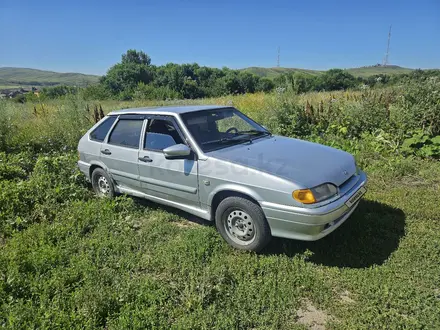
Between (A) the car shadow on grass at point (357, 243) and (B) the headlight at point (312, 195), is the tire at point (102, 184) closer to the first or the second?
(A) the car shadow on grass at point (357, 243)

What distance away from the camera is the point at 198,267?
3.34m

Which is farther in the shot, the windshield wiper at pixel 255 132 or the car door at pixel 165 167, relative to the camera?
the windshield wiper at pixel 255 132

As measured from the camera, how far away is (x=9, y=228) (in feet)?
14.7

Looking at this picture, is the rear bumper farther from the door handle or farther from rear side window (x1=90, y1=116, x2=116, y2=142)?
the door handle

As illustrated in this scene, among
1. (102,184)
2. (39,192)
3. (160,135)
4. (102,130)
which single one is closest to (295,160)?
(160,135)

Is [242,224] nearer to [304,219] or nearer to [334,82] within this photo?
[304,219]

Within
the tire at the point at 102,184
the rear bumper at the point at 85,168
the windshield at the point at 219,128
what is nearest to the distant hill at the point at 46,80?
the rear bumper at the point at 85,168

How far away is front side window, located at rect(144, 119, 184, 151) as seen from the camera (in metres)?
4.18

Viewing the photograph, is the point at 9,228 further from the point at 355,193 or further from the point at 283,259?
the point at 355,193

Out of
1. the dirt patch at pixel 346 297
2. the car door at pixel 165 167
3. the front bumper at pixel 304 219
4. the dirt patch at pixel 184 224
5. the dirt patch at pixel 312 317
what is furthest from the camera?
the dirt patch at pixel 184 224

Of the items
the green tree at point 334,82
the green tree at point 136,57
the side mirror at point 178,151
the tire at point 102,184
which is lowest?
the tire at point 102,184

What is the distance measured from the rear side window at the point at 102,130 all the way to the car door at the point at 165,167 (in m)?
1.11

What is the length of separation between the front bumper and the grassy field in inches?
15.2

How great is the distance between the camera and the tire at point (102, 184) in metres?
5.30
